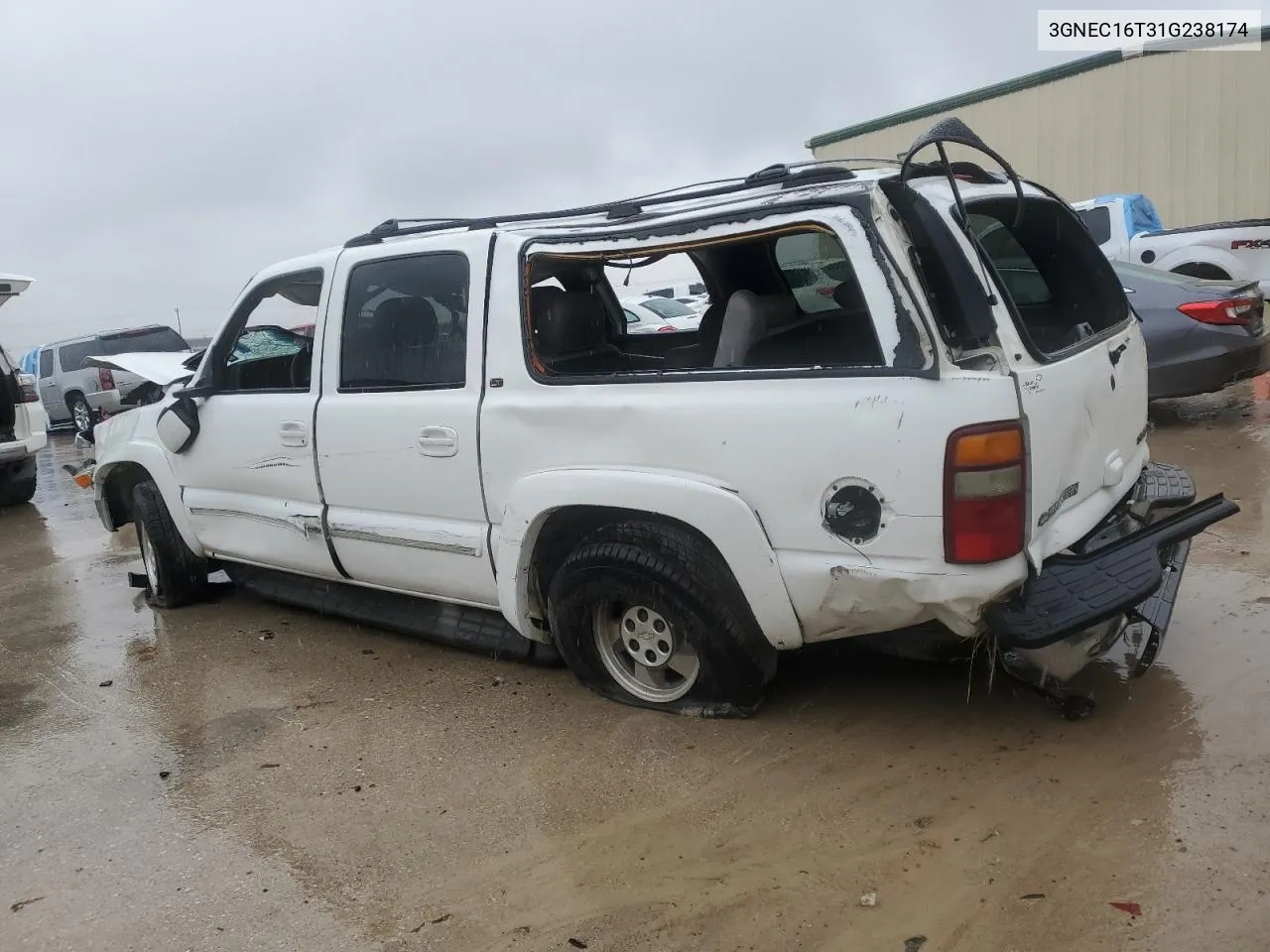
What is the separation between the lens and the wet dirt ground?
2.62 m

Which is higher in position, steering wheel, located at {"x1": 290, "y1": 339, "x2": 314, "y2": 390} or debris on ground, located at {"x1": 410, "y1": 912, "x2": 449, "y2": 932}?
steering wheel, located at {"x1": 290, "y1": 339, "x2": 314, "y2": 390}

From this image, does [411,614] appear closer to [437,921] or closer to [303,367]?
[303,367]

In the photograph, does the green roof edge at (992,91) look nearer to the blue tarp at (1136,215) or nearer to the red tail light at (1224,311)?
the blue tarp at (1136,215)

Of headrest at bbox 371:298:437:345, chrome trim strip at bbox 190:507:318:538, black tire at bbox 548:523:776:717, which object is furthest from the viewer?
chrome trim strip at bbox 190:507:318:538

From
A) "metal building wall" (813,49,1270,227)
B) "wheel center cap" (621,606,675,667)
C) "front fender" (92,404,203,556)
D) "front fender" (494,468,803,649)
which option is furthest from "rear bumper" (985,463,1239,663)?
"metal building wall" (813,49,1270,227)

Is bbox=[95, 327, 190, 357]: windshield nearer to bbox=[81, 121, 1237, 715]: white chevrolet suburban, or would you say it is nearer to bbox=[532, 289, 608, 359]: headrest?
bbox=[81, 121, 1237, 715]: white chevrolet suburban

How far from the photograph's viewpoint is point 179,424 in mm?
5031

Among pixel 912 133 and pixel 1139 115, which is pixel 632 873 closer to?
pixel 1139 115

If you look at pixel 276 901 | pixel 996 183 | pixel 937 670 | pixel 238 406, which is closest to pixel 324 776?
pixel 276 901

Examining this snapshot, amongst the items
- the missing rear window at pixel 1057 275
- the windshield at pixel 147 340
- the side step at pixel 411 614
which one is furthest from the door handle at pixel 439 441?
the windshield at pixel 147 340

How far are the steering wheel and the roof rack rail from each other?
0.55 meters

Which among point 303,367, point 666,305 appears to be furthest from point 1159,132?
point 303,367

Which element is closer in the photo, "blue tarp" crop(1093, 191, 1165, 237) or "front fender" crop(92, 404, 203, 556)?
"front fender" crop(92, 404, 203, 556)

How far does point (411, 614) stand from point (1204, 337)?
603 centimetres
